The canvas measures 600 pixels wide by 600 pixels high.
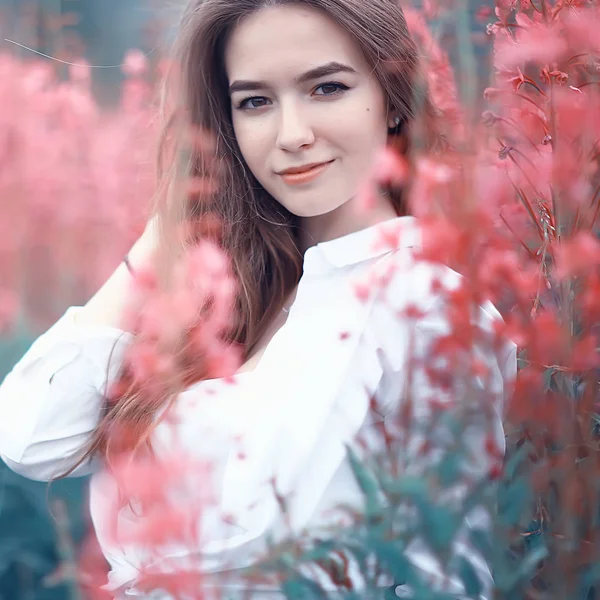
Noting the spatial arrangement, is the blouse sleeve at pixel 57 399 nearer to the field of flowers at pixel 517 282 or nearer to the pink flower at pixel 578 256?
the field of flowers at pixel 517 282

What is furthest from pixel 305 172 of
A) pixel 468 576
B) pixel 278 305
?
pixel 468 576

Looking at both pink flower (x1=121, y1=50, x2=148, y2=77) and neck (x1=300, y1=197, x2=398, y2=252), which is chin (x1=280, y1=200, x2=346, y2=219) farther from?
pink flower (x1=121, y1=50, x2=148, y2=77)

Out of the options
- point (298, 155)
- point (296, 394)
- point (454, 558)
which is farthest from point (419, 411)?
point (298, 155)

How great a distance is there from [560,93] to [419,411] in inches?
11.0

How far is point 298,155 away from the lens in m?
0.87

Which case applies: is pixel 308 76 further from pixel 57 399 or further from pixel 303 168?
pixel 57 399

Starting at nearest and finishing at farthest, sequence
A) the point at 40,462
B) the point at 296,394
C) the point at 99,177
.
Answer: the point at 296,394 < the point at 40,462 < the point at 99,177

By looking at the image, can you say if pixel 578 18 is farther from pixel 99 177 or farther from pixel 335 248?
pixel 99 177

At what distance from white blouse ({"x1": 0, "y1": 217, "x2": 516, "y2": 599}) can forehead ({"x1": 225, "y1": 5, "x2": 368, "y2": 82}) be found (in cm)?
20

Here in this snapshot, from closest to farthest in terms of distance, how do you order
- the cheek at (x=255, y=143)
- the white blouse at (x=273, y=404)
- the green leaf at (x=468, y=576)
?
1. the green leaf at (x=468, y=576)
2. the white blouse at (x=273, y=404)
3. the cheek at (x=255, y=143)

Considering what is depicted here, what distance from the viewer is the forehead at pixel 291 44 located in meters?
0.84

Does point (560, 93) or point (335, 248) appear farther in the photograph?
point (335, 248)

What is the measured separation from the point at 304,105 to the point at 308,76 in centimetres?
3

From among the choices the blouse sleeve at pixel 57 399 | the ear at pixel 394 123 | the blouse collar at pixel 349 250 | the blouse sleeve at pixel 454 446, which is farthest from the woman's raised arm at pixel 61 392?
the blouse sleeve at pixel 454 446
